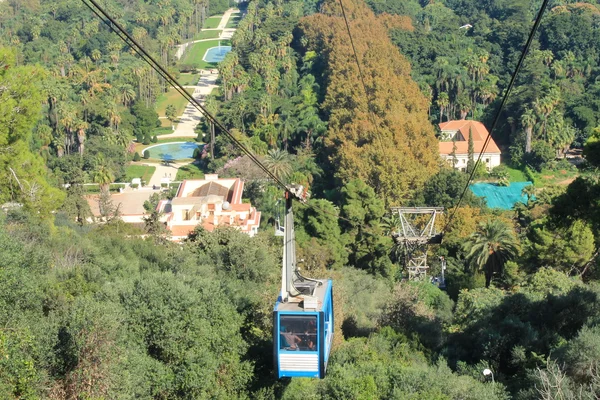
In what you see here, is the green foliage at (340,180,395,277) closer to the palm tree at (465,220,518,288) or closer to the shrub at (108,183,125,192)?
the palm tree at (465,220,518,288)

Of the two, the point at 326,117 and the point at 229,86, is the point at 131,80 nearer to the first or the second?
the point at 229,86

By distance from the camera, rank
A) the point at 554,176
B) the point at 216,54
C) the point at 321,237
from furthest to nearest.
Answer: the point at 216,54 < the point at 554,176 < the point at 321,237

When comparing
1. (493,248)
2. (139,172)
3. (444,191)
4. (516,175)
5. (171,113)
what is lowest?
(139,172)

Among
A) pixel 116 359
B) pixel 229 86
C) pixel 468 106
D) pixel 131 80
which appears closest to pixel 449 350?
pixel 116 359

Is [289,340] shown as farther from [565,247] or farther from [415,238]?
[565,247]

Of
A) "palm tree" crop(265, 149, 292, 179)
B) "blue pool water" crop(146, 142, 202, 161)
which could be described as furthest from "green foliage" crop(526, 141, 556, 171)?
"blue pool water" crop(146, 142, 202, 161)

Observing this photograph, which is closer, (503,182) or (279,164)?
(279,164)

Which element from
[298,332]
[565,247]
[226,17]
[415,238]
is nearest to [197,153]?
[415,238]
